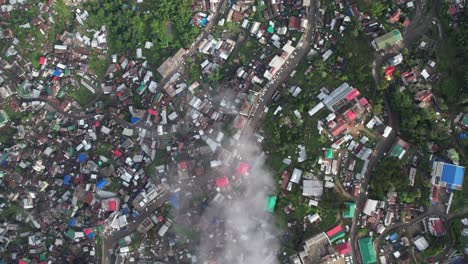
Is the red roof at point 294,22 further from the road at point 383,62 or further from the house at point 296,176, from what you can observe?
the house at point 296,176

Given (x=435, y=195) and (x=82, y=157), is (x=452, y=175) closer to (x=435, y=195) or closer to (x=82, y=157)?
(x=435, y=195)

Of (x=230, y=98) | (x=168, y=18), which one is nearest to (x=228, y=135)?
(x=230, y=98)

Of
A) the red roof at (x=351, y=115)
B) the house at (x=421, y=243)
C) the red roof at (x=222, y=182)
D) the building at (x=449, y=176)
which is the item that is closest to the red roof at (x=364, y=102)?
the red roof at (x=351, y=115)

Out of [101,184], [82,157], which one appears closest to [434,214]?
[101,184]

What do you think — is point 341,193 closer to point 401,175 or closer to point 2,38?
point 401,175

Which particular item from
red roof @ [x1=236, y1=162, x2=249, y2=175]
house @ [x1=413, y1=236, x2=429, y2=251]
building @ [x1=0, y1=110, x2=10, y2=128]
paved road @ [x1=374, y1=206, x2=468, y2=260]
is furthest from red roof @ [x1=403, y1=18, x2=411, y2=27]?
building @ [x1=0, y1=110, x2=10, y2=128]
